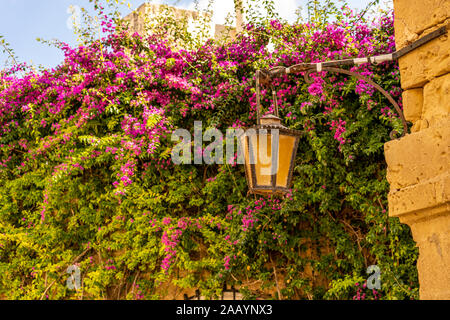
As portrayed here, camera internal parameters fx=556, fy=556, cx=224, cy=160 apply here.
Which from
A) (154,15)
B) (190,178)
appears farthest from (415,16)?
(154,15)

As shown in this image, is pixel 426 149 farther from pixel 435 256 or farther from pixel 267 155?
pixel 267 155

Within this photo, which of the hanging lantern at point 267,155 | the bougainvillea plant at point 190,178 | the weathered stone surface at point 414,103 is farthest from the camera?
the bougainvillea plant at point 190,178

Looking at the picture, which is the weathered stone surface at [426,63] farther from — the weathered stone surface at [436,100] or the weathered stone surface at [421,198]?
the weathered stone surface at [421,198]

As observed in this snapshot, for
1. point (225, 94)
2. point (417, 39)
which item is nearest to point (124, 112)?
point (225, 94)

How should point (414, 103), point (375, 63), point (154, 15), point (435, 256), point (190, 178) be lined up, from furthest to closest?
point (154, 15) → point (190, 178) → point (375, 63) → point (414, 103) → point (435, 256)

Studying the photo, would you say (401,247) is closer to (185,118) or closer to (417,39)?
(417,39)

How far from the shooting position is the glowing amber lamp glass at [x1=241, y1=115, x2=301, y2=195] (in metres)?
3.13

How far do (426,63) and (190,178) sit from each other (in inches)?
133

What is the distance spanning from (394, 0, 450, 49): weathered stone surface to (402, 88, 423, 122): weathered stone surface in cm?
26

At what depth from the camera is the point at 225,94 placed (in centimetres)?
568

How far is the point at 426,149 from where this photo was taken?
2562 mm

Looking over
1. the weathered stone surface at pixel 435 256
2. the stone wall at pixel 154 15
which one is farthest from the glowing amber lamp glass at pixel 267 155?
the stone wall at pixel 154 15

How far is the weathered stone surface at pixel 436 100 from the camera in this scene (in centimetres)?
255

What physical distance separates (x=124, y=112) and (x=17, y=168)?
1.63 meters
